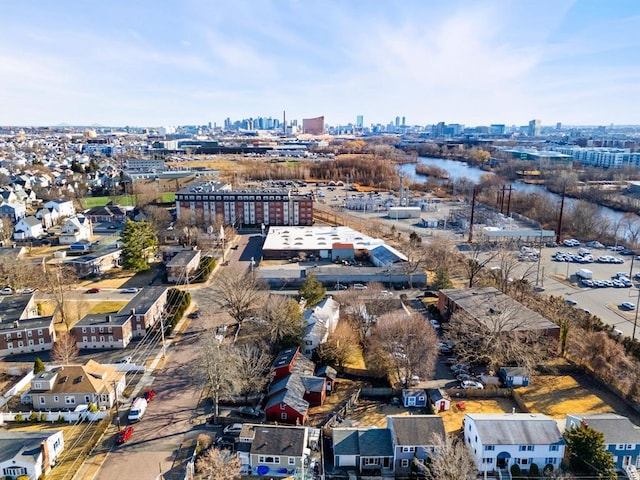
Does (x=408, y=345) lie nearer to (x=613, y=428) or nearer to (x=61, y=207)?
(x=613, y=428)

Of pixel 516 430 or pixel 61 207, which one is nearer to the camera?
pixel 516 430

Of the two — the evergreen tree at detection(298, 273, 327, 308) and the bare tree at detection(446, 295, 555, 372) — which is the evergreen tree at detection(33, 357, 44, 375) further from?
the bare tree at detection(446, 295, 555, 372)

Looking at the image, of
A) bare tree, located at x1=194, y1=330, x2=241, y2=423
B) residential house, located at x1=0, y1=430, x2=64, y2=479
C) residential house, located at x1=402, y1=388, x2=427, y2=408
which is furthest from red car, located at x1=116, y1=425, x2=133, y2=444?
residential house, located at x1=402, y1=388, x2=427, y2=408

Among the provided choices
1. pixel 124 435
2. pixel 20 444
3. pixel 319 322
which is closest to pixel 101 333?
pixel 124 435

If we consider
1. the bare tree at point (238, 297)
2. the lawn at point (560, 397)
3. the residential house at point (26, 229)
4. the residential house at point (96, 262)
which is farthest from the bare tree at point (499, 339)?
the residential house at point (26, 229)

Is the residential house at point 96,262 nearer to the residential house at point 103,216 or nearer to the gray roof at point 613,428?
the residential house at point 103,216
